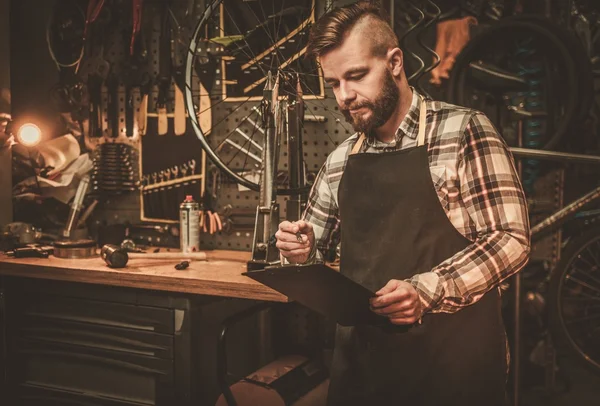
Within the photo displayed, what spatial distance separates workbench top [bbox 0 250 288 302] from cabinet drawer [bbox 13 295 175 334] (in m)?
0.11

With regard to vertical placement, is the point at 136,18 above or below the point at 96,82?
above

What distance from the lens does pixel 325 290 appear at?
3.96 feet

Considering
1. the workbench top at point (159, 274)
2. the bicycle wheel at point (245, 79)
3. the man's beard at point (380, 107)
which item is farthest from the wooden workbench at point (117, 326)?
the man's beard at point (380, 107)

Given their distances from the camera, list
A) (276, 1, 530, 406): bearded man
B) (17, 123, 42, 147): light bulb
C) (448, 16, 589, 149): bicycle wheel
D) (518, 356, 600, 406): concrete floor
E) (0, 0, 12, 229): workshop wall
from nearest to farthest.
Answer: (276, 1, 530, 406): bearded man
(448, 16, 589, 149): bicycle wheel
(518, 356, 600, 406): concrete floor
(17, 123, 42, 147): light bulb
(0, 0, 12, 229): workshop wall

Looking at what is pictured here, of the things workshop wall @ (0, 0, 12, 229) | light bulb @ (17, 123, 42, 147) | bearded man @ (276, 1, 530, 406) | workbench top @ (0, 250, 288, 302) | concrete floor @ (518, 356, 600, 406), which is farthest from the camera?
workshop wall @ (0, 0, 12, 229)

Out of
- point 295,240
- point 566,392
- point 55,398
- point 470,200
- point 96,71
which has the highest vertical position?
point 96,71

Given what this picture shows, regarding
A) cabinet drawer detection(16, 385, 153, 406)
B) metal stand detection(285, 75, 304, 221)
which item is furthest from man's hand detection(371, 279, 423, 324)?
cabinet drawer detection(16, 385, 153, 406)

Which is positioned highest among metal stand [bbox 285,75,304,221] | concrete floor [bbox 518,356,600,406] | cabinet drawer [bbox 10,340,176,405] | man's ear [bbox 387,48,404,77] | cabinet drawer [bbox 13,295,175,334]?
man's ear [bbox 387,48,404,77]

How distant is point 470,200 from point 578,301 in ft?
5.15

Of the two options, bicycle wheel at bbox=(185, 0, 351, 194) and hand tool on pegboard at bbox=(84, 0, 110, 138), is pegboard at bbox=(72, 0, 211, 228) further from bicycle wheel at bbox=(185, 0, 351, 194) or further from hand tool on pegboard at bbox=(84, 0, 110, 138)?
bicycle wheel at bbox=(185, 0, 351, 194)

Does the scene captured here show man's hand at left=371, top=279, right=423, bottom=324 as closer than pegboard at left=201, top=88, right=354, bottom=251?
Yes

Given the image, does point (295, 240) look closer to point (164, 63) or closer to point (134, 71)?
point (164, 63)

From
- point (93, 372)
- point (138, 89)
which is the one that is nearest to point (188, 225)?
point (93, 372)

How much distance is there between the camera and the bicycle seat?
2.35 m
